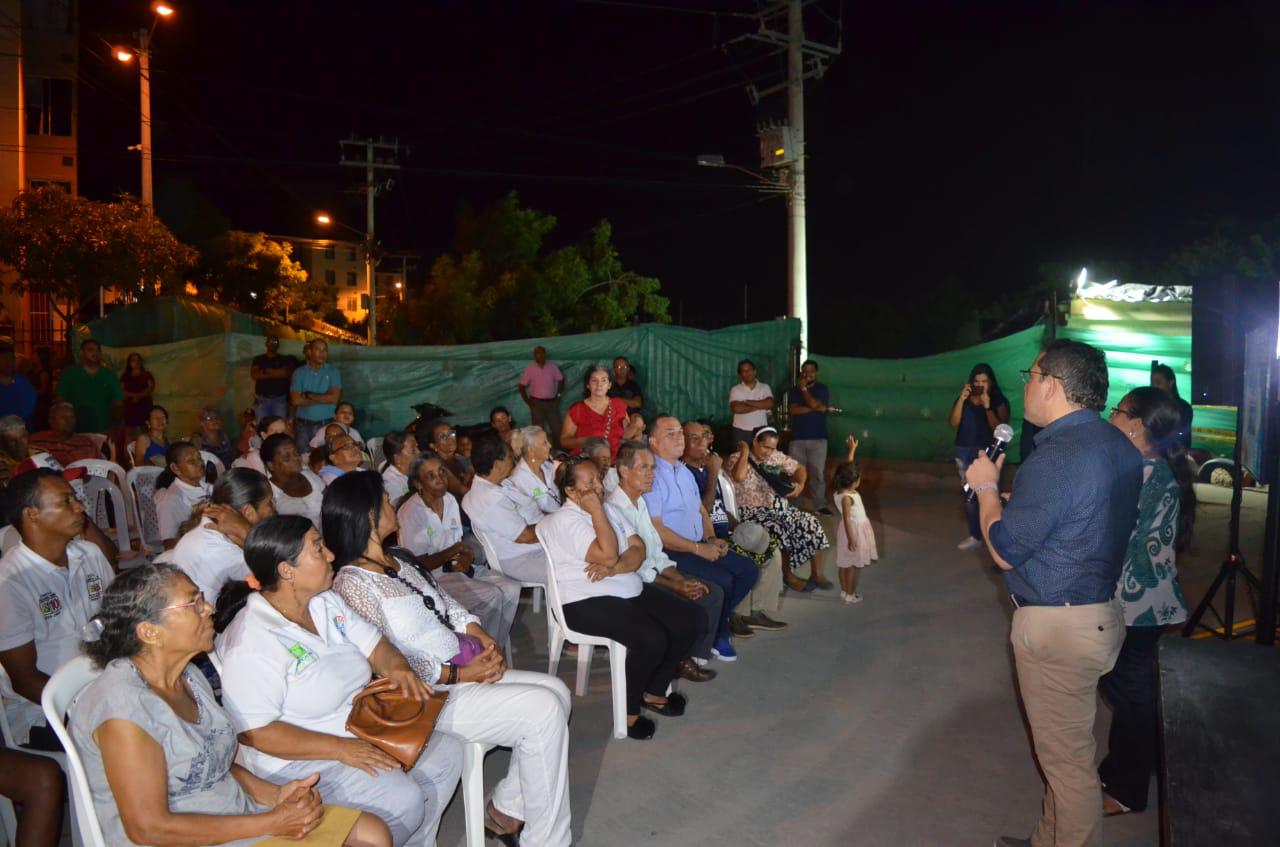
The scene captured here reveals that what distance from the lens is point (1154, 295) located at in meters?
13.1

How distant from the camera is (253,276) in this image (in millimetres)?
34688

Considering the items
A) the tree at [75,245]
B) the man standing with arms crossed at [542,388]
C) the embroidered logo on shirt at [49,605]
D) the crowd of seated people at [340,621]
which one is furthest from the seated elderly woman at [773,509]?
the tree at [75,245]

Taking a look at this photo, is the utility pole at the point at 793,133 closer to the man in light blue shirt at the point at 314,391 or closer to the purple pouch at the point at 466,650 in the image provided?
the man in light blue shirt at the point at 314,391

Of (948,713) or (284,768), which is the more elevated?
(284,768)

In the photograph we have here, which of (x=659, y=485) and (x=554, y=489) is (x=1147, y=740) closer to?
(x=659, y=485)

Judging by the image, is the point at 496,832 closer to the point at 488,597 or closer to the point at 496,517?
the point at 488,597

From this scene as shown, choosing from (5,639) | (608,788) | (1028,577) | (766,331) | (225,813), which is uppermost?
(766,331)

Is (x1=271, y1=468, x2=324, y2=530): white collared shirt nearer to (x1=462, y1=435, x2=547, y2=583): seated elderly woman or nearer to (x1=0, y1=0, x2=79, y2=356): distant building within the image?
(x1=462, y1=435, x2=547, y2=583): seated elderly woman

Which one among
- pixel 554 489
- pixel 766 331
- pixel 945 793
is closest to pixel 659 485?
pixel 554 489

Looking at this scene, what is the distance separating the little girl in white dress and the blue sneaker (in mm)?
1571

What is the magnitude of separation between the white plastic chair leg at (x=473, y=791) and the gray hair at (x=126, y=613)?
131 centimetres

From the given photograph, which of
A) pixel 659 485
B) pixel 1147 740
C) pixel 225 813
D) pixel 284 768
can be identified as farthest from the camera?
pixel 659 485

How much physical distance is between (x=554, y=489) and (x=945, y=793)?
11.3ft

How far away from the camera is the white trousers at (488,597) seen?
203 inches
